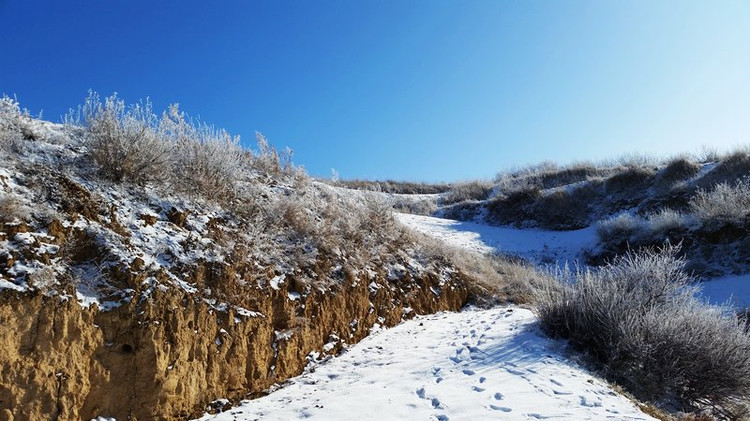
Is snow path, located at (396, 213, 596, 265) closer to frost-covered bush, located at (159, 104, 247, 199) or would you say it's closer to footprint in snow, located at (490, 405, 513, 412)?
frost-covered bush, located at (159, 104, 247, 199)

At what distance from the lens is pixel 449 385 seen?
205 inches

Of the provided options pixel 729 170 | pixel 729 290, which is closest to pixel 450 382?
pixel 729 290

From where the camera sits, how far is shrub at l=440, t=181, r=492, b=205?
27.8 m

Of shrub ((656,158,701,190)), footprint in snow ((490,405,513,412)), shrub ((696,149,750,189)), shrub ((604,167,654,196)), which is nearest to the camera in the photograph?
footprint in snow ((490,405,513,412))

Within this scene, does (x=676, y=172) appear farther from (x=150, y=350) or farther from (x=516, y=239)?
(x=150, y=350)

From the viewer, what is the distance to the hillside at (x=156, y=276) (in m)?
3.99

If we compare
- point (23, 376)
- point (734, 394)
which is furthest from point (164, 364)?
point (734, 394)

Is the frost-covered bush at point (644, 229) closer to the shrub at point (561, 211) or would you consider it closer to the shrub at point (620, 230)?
the shrub at point (620, 230)

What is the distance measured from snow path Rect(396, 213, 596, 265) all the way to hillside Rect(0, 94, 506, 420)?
9088mm

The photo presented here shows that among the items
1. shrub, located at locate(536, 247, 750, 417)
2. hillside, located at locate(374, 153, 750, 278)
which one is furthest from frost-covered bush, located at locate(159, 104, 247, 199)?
hillside, located at locate(374, 153, 750, 278)

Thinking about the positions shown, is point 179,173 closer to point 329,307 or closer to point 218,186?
point 218,186

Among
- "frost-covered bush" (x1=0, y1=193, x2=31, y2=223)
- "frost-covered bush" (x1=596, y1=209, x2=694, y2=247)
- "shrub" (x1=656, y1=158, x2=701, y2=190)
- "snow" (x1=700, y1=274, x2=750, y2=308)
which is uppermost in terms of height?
"shrub" (x1=656, y1=158, x2=701, y2=190)

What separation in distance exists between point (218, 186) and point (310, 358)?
3.12 metres

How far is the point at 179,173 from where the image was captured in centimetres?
703
